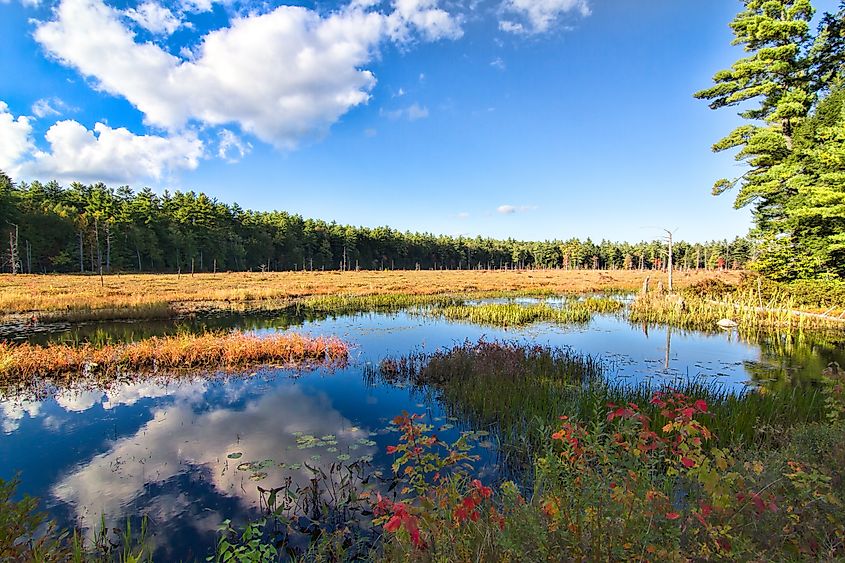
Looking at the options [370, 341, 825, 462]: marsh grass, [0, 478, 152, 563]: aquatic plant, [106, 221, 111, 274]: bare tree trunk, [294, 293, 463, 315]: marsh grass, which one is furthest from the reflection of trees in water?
[106, 221, 111, 274]: bare tree trunk

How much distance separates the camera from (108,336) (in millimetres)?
18266

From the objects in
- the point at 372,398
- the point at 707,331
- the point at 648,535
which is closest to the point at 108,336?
the point at 372,398

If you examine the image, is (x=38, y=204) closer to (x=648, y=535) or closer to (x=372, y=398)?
(x=372, y=398)

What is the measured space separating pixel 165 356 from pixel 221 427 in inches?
267

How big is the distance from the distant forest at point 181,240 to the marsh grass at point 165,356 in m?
43.5

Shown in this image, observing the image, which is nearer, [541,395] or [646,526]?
[646,526]

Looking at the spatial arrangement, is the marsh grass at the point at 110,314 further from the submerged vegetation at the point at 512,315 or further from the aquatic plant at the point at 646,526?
the aquatic plant at the point at 646,526

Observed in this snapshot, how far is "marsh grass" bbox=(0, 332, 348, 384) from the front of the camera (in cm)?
1299

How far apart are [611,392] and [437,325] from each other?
14.0 metres

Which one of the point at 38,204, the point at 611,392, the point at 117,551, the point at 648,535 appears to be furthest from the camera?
the point at 38,204

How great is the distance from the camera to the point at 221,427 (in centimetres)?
919

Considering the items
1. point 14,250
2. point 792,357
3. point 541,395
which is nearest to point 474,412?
point 541,395

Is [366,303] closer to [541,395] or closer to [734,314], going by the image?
[541,395]

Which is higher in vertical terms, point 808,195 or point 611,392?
point 808,195
